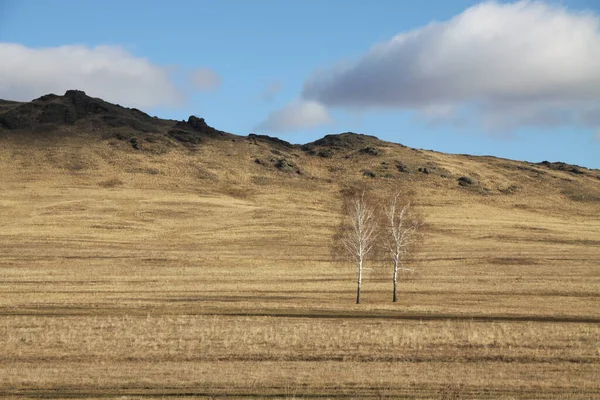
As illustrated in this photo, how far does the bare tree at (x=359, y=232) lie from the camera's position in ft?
178

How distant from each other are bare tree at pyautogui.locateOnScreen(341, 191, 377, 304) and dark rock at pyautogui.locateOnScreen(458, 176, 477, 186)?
10297 cm

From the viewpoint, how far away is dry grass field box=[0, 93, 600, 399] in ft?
84.4

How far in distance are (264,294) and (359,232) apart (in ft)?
27.8

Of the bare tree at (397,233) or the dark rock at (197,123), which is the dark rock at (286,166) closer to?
the dark rock at (197,123)

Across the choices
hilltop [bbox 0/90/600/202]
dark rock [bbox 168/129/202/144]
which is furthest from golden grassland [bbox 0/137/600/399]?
dark rock [bbox 168/129/202/144]

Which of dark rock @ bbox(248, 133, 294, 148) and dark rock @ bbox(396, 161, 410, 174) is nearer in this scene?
dark rock @ bbox(396, 161, 410, 174)

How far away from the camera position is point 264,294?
5269cm

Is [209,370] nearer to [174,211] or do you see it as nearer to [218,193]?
[174,211]

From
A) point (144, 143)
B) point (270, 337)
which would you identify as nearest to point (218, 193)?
point (144, 143)

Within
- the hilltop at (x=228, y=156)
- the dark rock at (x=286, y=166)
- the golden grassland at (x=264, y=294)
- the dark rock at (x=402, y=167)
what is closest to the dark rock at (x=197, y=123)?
the hilltop at (x=228, y=156)

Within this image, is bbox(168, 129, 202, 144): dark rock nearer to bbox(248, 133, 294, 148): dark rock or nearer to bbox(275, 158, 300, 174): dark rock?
bbox(248, 133, 294, 148): dark rock

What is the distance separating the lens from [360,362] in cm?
2795

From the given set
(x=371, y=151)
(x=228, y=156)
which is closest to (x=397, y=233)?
(x=228, y=156)

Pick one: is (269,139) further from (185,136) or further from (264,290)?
(264,290)
